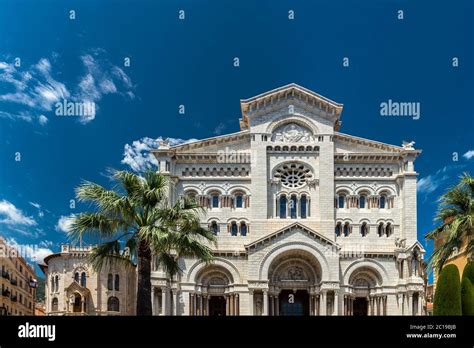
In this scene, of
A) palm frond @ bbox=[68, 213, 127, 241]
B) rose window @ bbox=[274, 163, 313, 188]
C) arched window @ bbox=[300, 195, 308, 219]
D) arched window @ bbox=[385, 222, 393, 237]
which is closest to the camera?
palm frond @ bbox=[68, 213, 127, 241]

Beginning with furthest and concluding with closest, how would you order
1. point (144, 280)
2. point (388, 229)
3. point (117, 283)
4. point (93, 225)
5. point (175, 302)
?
point (117, 283), point (388, 229), point (175, 302), point (93, 225), point (144, 280)

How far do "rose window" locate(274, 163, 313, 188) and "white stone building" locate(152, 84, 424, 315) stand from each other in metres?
0.10

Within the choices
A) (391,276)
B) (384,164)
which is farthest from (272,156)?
(391,276)

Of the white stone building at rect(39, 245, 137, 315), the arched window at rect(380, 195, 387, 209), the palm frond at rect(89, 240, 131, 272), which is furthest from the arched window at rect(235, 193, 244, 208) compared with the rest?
the palm frond at rect(89, 240, 131, 272)

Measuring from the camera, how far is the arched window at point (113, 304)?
58.8 metres

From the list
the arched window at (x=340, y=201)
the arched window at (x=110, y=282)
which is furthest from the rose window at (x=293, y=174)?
the arched window at (x=110, y=282)

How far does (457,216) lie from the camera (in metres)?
32.4

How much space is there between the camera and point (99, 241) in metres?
27.8

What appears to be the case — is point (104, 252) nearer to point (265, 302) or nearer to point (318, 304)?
point (265, 302)

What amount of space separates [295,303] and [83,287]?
68.0 ft

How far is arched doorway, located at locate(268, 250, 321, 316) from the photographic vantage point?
5388 cm

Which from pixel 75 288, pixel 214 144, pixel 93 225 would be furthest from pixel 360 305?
pixel 93 225

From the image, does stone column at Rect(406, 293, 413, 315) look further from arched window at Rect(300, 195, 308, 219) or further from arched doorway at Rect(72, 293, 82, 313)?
arched doorway at Rect(72, 293, 82, 313)
